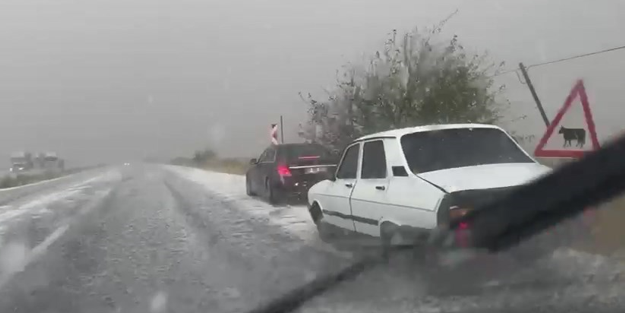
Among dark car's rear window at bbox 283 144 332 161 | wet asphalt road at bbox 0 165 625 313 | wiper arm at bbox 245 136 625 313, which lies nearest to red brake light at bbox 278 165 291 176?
dark car's rear window at bbox 283 144 332 161

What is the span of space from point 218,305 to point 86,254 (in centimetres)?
404

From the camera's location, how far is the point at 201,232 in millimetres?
11242

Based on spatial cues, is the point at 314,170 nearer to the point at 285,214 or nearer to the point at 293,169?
the point at 293,169

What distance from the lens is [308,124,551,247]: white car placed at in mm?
5812

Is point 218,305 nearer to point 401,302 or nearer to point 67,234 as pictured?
point 401,302

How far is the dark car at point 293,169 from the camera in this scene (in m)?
15.9

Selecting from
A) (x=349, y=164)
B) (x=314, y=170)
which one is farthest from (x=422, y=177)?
(x=314, y=170)

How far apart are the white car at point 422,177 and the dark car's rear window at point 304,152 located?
7961 millimetres

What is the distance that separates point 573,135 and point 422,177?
12.7ft

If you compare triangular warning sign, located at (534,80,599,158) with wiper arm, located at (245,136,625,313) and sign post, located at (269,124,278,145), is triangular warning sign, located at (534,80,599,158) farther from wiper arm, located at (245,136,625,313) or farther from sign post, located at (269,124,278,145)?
sign post, located at (269,124,278,145)

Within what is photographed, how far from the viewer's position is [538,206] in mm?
4281

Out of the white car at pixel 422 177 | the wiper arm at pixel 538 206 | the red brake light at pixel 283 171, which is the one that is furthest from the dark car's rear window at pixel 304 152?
the wiper arm at pixel 538 206

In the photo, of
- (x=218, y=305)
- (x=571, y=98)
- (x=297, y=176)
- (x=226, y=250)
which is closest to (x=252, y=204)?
(x=297, y=176)

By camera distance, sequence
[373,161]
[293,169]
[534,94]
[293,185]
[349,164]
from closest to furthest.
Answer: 1. [373,161]
2. [349,164]
3. [534,94]
4. [293,185]
5. [293,169]
